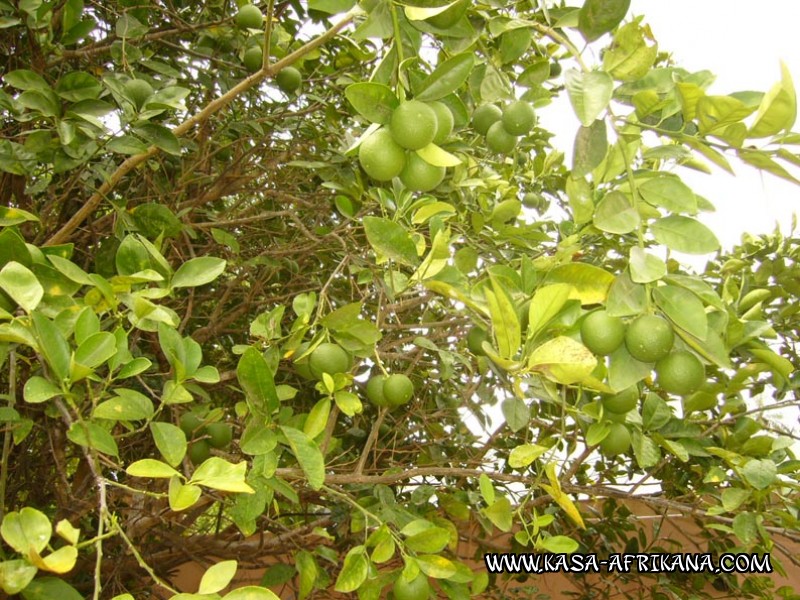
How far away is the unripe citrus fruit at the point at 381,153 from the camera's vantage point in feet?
2.93

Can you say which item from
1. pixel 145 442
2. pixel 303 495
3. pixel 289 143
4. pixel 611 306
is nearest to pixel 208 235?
pixel 289 143

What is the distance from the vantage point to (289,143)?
2293 mm

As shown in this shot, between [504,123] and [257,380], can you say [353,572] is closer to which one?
[257,380]

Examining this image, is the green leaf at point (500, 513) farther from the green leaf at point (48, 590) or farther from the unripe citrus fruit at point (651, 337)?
the green leaf at point (48, 590)

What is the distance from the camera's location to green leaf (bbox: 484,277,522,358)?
32.7 inches

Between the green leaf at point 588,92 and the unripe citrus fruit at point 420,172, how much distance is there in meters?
0.26

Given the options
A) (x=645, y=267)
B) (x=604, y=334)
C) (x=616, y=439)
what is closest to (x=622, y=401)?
(x=616, y=439)

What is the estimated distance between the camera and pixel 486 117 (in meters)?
1.34

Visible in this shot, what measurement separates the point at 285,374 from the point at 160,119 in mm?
955

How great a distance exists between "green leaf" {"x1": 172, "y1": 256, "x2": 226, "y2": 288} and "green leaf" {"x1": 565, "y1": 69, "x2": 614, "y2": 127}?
0.66 m

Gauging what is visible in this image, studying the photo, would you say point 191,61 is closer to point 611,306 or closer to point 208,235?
point 208,235

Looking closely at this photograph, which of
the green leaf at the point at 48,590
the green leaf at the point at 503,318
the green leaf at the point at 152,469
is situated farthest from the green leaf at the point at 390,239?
the green leaf at the point at 48,590

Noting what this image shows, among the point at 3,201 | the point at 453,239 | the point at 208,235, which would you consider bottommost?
the point at 208,235

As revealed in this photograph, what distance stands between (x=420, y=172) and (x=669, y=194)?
360 millimetres
